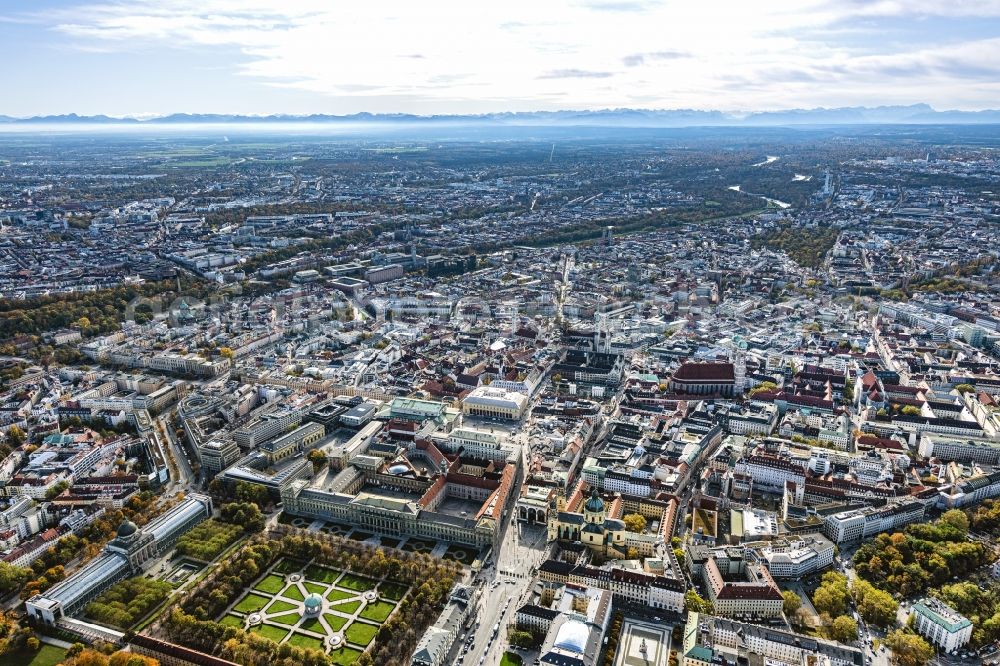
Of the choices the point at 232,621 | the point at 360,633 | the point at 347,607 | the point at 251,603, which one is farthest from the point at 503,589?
the point at 232,621

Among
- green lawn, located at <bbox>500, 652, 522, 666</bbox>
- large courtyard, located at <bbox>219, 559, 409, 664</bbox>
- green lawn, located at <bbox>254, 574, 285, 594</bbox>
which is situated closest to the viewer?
green lawn, located at <bbox>500, 652, 522, 666</bbox>

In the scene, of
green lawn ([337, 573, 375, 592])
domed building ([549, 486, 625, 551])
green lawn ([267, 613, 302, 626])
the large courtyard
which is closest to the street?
domed building ([549, 486, 625, 551])

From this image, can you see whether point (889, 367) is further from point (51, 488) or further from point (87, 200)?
point (87, 200)

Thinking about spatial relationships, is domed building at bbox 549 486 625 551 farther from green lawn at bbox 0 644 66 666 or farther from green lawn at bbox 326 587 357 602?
green lawn at bbox 0 644 66 666

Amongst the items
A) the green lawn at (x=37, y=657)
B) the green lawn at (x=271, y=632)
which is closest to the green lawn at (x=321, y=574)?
the green lawn at (x=271, y=632)

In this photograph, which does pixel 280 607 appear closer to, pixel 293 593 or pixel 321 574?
pixel 293 593

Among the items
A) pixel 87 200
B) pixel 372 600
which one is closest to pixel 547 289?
pixel 372 600
